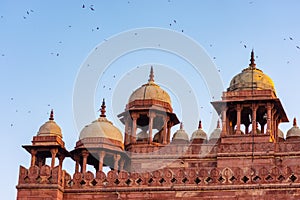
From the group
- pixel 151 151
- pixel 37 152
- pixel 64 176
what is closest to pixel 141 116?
pixel 151 151

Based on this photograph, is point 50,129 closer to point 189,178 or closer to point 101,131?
point 101,131

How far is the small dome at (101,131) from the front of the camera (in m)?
31.8

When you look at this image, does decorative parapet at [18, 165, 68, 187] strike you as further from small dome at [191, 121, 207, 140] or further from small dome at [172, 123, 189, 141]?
small dome at [191, 121, 207, 140]

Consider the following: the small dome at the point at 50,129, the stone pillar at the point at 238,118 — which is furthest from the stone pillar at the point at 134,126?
the stone pillar at the point at 238,118

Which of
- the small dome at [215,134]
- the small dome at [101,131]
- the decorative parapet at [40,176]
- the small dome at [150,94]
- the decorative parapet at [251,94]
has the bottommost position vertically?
the decorative parapet at [40,176]

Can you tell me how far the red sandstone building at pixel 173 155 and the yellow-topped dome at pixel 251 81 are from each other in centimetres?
4

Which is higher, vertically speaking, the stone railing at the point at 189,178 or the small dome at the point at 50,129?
the small dome at the point at 50,129

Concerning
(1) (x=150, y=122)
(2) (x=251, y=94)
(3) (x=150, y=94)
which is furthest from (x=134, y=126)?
(2) (x=251, y=94)

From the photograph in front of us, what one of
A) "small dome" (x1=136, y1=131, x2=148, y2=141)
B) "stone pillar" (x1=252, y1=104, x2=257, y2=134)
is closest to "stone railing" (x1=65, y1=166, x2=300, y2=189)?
"stone pillar" (x1=252, y1=104, x2=257, y2=134)

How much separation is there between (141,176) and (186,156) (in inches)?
201

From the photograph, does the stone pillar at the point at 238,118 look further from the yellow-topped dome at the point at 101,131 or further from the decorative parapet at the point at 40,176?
the decorative parapet at the point at 40,176

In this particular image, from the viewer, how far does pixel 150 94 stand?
3303 cm

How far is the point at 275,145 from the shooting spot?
29344 mm

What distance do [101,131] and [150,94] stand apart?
8.86ft
